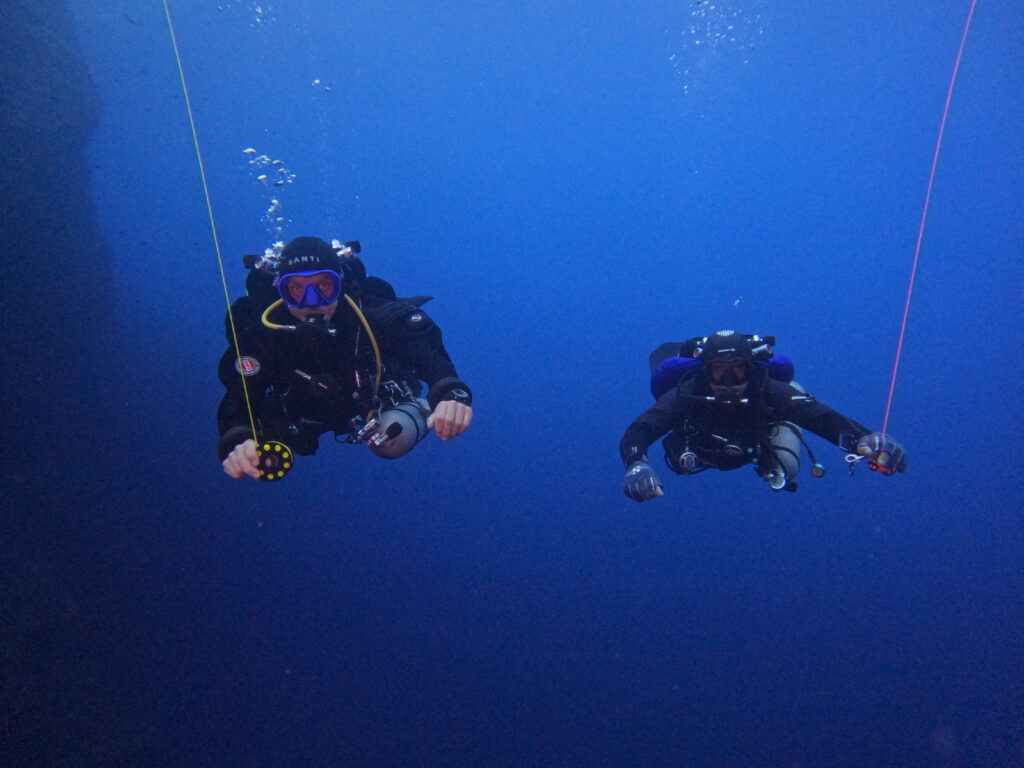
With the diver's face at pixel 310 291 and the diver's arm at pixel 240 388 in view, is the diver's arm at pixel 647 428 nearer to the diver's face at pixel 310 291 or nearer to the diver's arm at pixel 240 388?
the diver's face at pixel 310 291

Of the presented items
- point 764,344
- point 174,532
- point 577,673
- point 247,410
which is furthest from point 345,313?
point 577,673

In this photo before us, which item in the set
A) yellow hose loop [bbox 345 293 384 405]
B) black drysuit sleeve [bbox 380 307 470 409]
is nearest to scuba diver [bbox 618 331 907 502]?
black drysuit sleeve [bbox 380 307 470 409]

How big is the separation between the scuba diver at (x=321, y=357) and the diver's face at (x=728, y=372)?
2164mm

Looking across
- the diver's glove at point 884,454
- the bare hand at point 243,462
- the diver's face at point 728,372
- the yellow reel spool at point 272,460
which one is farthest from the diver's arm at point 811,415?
the bare hand at point 243,462

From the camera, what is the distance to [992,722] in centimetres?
949

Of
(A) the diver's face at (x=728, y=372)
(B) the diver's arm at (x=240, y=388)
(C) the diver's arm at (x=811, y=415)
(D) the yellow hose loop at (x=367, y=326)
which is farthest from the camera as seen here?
(A) the diver's face at (x=728, y=372)

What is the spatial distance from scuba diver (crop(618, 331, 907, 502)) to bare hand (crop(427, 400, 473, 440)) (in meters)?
1.51

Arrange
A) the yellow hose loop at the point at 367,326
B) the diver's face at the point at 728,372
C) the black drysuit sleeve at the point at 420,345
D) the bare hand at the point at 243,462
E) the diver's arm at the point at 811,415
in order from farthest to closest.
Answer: the diver's face at the point at 728,372 < the diver's arm at the point at 811,415 < the yellow hose loop at the point at 367,326 < the black drysuit sleeve at the point at 420,345 < the bare hand at the point at 243,462

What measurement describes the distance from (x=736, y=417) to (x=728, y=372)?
45 cm

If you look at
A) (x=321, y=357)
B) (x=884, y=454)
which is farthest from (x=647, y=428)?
(x=321, y=357)

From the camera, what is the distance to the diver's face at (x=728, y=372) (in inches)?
165

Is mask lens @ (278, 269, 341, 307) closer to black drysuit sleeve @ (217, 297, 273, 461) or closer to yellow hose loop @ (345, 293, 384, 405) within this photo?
yellow hose loop @ (345, 293, 384, 405)

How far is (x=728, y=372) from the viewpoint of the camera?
4.21 meters

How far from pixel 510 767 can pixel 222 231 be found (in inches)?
1450
